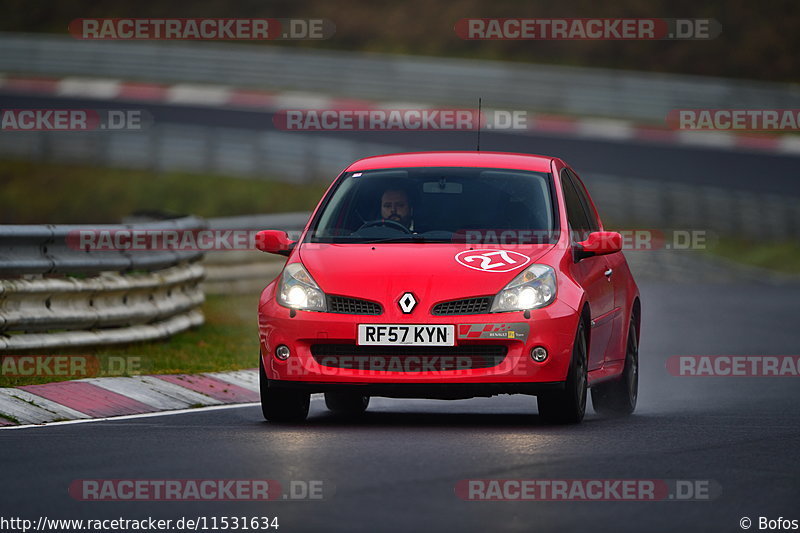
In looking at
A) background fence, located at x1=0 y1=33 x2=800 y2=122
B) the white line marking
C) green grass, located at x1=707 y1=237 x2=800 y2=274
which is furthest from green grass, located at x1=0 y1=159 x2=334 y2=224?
the white line marking

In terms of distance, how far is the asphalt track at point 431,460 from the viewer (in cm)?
691

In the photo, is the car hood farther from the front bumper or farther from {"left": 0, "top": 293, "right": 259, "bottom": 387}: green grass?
{"left": 0, "top": 293, "right": 259, "bottom": 387}: green grass

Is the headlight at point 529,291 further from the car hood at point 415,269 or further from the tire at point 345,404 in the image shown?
the tire at point 345,404

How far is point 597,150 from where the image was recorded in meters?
43.2

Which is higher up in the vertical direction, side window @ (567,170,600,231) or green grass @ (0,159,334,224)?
side window @ (567,170,600,231)

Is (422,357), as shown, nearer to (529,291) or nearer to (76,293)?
(529,291)

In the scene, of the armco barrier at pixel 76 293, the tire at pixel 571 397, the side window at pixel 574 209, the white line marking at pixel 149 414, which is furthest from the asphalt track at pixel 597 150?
the tire at pixel 571 397

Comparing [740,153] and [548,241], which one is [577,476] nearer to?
[548,241]

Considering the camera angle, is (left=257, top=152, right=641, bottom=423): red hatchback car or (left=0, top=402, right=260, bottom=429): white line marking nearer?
(left=257, top=152, right=641, bottom=423): red hatchback car

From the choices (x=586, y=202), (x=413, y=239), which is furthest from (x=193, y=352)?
(x=413, y=239)

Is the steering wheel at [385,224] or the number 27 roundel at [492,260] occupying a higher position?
the steering wheel at [385,224]

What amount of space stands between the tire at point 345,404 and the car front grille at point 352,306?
145 centimetres

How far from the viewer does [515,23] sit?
6062cm

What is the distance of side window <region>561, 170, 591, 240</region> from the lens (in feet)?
36.0
